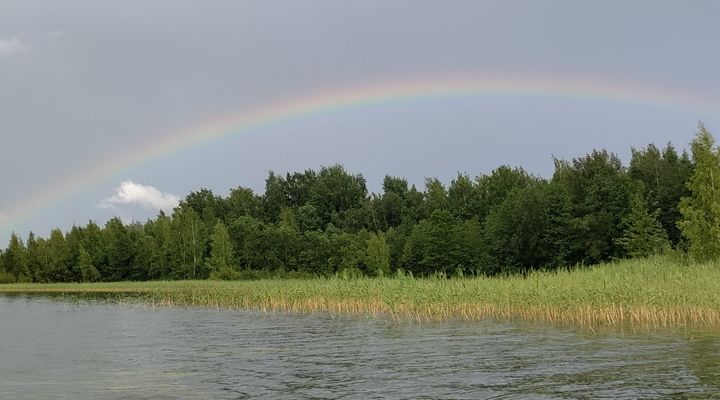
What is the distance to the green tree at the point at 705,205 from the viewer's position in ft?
155

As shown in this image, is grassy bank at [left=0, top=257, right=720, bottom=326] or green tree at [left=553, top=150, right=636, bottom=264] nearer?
grassy bank at [left=0, top=257, right=720, bottom=326]

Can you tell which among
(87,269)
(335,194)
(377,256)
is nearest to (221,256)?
(377,256)

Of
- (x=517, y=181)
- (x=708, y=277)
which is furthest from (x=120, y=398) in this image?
(x=517, y=181)

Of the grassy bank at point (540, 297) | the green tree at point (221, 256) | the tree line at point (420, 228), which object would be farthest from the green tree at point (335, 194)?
the grassy bank at point (540, 297)

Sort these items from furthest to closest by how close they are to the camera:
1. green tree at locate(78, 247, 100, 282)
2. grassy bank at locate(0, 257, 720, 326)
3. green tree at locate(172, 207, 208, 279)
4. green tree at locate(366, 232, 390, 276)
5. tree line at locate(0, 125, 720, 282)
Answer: green tree at locate(78, 247, 100, 282), green tree at locate(172, 207, 208, 279), green tree at locate(366, 232, 390, 276), tree line at locate(0, 125, 720, 282), grassy bank at locate(0, 257, 720, 326)

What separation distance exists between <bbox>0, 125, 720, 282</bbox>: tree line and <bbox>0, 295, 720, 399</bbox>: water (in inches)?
1135

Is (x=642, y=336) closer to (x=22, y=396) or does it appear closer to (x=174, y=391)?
(x=174, y=391)

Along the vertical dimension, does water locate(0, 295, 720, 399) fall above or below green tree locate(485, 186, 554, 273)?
below

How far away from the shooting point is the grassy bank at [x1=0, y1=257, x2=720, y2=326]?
92.0 ft

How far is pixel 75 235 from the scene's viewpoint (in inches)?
5226

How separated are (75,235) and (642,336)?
127500 millimetres

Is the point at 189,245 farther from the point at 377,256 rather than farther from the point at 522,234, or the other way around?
the point at 522,234

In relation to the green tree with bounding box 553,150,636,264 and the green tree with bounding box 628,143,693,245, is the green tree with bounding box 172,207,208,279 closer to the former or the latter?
the green tree with bounding box 553,150,636,264

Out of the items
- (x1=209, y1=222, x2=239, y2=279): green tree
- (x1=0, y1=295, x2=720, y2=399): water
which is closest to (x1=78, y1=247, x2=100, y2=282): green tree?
(x1=209, y1=222, x2=239, y2=279): green tree
